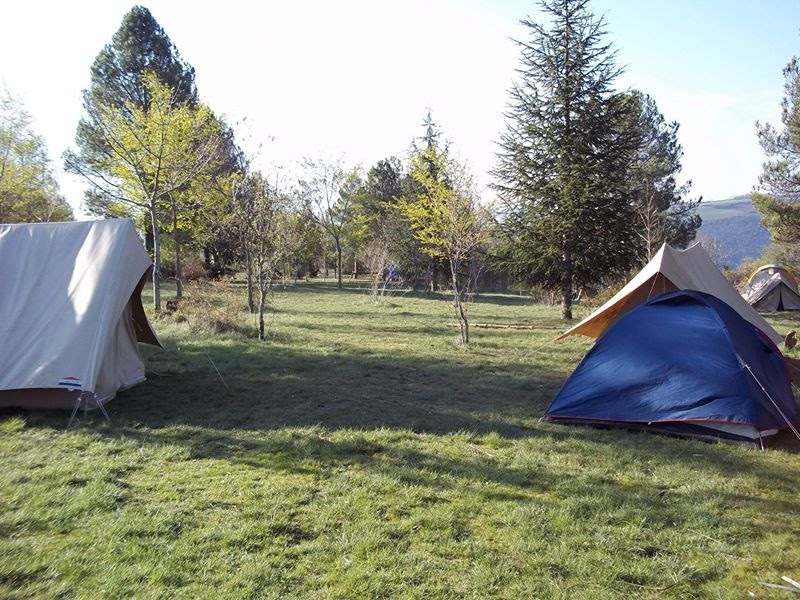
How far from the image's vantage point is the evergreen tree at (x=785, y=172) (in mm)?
21078

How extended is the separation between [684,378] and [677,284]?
133 inches

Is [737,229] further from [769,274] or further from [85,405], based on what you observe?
[85,405]

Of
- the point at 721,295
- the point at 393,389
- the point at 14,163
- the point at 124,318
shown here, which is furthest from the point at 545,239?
the point at 14,163

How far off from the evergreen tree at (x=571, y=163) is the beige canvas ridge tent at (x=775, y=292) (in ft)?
26.1

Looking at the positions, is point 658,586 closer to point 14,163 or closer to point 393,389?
point 393,389

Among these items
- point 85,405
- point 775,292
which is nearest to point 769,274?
point 775,292

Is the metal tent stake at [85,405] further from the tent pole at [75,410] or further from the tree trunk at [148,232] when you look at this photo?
the tree trunk at [148,232]

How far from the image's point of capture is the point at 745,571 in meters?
3.24

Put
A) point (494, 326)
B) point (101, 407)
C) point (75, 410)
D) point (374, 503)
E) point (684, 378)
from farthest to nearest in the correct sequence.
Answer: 1. point (494, 326)
2. point (101, 407)
3. point (75, 410)
4. point (684, 378)
5. point (374, 503)

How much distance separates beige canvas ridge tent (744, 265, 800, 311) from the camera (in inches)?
797

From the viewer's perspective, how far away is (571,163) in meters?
15.8

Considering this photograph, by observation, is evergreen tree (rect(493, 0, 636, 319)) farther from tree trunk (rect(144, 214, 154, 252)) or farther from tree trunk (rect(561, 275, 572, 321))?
tree trunk (rect(144, 214, 154, 252))

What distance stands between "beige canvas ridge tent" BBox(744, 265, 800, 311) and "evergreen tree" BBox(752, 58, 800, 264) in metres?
2.77

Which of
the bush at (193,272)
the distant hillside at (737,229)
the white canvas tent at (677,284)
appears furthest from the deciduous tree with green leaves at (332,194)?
the distant hillside at (737,229)
